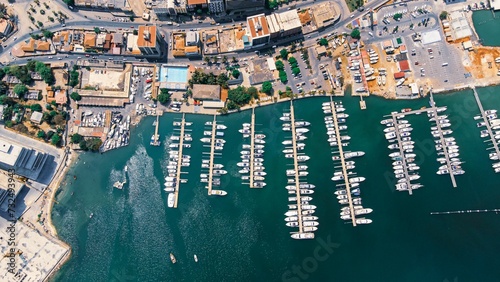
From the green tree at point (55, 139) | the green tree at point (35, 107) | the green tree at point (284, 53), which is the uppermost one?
the green tree at point (284, 53)

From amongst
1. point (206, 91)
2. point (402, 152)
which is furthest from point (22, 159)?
point (402, 152)

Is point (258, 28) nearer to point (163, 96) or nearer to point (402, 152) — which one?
point (163, 96)

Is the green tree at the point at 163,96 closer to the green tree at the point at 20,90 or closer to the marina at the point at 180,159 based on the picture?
the marina at the point at 180,159

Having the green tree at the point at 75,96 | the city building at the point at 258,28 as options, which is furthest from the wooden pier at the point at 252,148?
the green tree at the point at 75,96

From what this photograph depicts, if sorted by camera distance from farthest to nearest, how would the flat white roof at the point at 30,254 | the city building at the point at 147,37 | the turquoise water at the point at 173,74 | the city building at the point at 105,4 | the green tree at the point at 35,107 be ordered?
the city building at the point at 105,4
the turquoise water at the point at 173,74
the green tree at the point at 35,107
the city building at the point at 147,37
the flat white roof at the point at 30,254

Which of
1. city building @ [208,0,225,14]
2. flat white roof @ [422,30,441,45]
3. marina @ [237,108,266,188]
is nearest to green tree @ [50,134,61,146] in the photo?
marina @ [237,108,266,188]

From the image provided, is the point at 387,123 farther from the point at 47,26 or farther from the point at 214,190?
the point at 47,26

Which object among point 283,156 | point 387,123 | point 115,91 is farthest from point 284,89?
point 115,91
